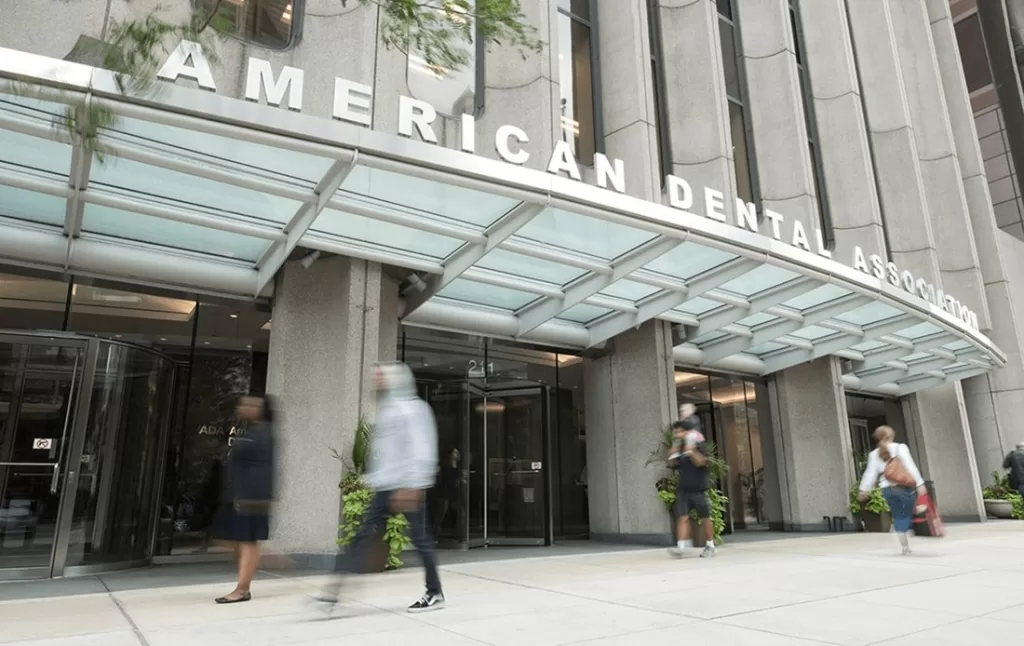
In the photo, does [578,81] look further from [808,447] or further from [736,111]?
[808,447]

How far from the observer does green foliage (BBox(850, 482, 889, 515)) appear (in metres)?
14.3

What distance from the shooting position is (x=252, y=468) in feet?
18.5

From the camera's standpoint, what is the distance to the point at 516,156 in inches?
298

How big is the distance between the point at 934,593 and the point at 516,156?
19.2 feet

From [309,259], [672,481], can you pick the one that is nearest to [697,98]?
[672,481]

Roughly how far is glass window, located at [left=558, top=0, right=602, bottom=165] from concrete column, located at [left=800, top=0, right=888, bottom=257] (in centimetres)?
735

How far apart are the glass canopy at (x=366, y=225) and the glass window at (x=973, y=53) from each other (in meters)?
24.6

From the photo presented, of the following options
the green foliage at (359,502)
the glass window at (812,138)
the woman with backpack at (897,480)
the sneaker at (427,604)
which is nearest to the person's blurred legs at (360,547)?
the sneaker at (427,604)

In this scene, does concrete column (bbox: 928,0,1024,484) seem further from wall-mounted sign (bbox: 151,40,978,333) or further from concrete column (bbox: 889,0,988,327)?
wall-mounted sign (bbox: 151,40,978,333)

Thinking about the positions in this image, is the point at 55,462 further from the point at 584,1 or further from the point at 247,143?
the point at 584,1

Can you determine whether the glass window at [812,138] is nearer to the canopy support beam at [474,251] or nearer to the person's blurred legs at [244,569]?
the canopy support beam at [474,251]

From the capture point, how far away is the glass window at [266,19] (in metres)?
10.1

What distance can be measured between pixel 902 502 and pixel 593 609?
18.7 ft

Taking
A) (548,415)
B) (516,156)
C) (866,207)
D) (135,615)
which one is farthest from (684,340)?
(135,615)
